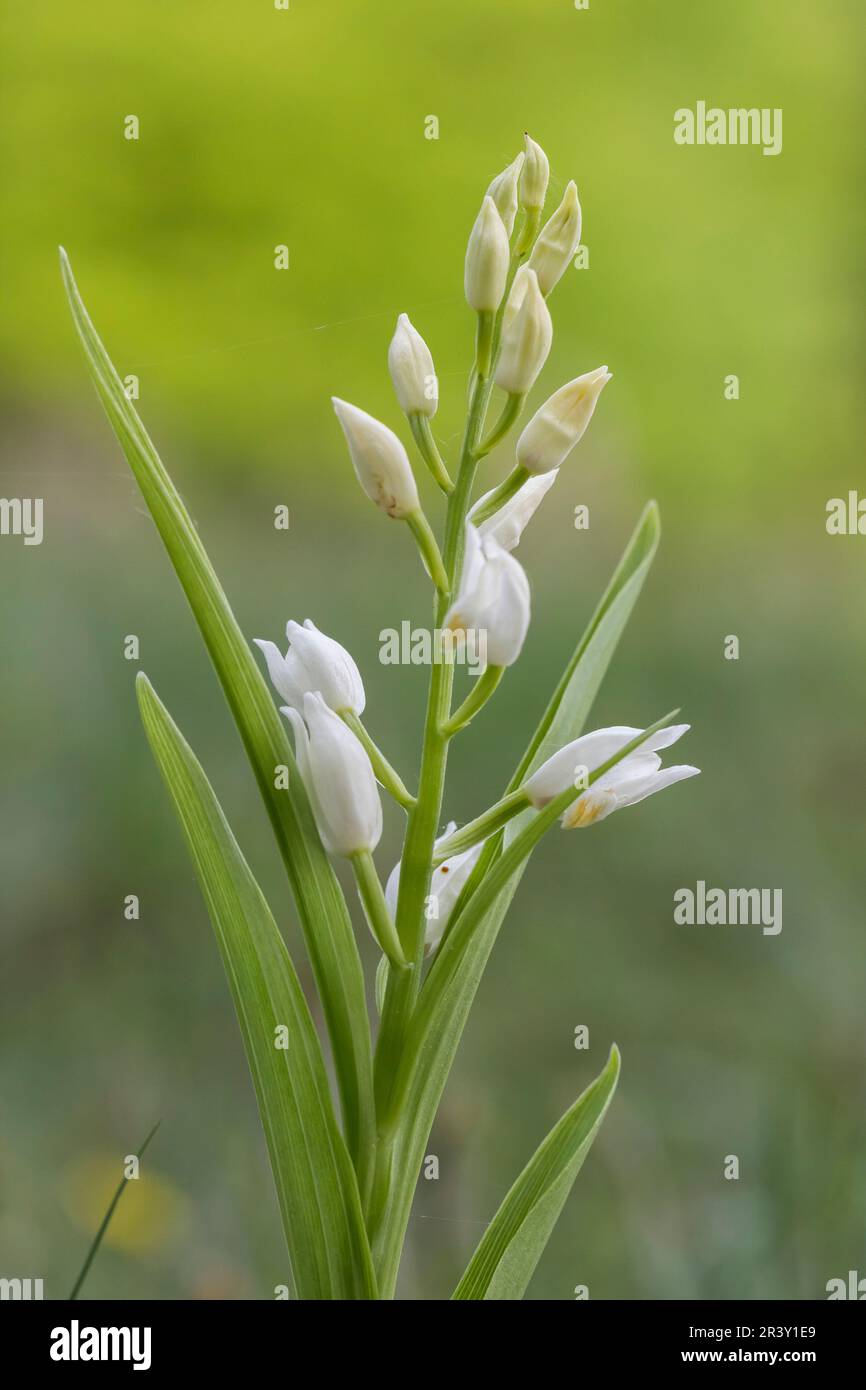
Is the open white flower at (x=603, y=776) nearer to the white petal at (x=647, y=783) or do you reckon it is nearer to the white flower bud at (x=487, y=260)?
the white petal at (x=647, y=783)

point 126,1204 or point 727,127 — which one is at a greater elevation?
point 727,127

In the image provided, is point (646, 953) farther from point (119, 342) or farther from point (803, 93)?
point (803, 93)

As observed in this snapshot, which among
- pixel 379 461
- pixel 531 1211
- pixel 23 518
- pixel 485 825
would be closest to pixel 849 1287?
pixel 531 1211

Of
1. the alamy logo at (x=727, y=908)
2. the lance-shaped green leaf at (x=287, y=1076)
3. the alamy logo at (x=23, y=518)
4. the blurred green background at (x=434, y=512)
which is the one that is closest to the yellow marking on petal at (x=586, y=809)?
the lance-shaped green leaf at (x=287, y=1076)

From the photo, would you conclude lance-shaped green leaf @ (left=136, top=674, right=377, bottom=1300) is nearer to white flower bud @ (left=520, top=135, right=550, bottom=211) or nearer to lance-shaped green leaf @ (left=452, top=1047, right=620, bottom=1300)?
lance-shaped green leaf @ (left=452, top=1047, right=620, bottom=1300)

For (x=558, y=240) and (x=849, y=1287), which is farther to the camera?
(x=849, y=1287)

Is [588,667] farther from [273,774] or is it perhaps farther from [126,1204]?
[126,1204]
